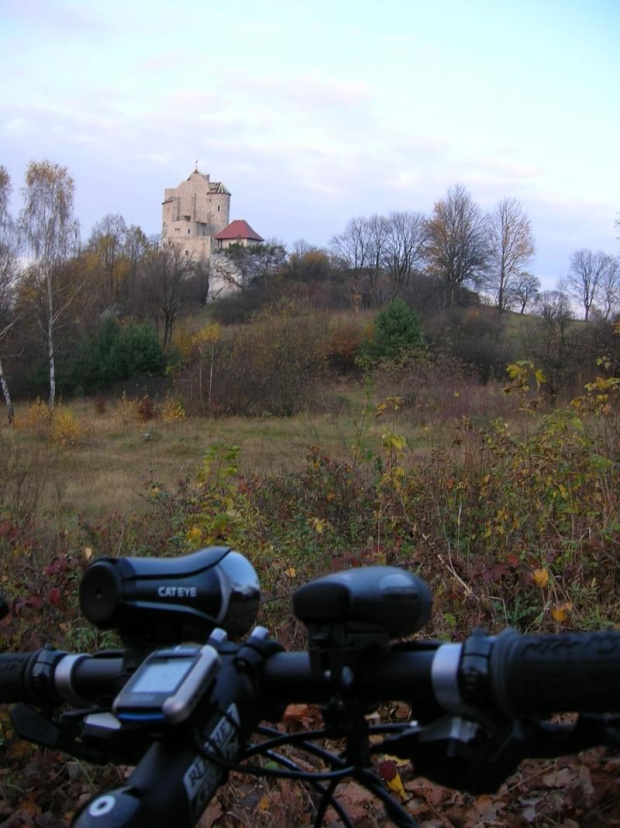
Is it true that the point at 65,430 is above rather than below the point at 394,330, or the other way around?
below

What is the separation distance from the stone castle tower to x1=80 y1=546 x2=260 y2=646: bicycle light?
102 meters

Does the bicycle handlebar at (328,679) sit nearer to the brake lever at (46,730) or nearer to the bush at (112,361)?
the brake lever at (46,730)

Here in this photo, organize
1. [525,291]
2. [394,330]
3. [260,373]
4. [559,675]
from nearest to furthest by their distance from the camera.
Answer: [559,675]
[260,373]
[394,330]
[525,291]

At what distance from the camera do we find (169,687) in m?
1.01

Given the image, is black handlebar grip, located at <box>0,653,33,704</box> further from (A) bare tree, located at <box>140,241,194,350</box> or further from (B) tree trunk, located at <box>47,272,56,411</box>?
(A) bare tree, located at <box>140,241,194,350</box>

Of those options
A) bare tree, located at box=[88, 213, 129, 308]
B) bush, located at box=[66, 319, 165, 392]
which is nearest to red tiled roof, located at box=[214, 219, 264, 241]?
bare tree, located at box=[88, 213, 129, 308]

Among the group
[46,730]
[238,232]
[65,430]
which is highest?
[238,232]

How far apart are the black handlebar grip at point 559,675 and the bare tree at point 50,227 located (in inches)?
1686

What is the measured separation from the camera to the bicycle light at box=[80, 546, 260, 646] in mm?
1152

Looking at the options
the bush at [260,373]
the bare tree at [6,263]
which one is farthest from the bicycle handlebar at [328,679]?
the bare tree at [6,263]

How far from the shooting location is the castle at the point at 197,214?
328 feet

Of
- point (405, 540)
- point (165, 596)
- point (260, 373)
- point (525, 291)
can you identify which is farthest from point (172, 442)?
point (525, 291)

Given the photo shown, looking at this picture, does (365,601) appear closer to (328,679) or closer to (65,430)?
(328,679)

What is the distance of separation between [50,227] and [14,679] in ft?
144
